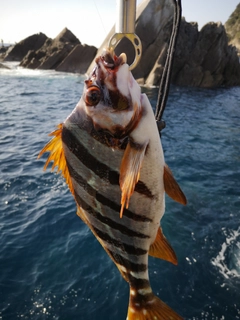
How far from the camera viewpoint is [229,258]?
6.21 metres

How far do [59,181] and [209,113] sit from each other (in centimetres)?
1446

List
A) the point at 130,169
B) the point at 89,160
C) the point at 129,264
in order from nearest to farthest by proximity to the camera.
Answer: the point at 130,169 → the point at 89,160 → the point at 129,264

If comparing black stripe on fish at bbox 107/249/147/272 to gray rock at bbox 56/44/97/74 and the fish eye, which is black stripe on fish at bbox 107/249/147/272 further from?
gray rock at bbox 56/44/97/74

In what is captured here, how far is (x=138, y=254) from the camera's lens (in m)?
2.24

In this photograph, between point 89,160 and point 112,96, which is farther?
point 89,160

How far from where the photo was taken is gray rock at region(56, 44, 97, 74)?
4100 cm

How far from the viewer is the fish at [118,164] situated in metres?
1.86

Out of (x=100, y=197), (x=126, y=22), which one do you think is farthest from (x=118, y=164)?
(x=126, y=22)

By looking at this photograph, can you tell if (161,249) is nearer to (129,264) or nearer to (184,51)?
(129,264)

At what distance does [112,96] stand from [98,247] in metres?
5.62

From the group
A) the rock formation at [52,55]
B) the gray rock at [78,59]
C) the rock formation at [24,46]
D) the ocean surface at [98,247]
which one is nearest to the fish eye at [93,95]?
the ocean surface at [98,247]

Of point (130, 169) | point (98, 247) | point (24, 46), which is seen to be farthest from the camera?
point (24, 46)

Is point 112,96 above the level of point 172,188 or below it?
above

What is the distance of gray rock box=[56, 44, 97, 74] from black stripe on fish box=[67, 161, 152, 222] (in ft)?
139
